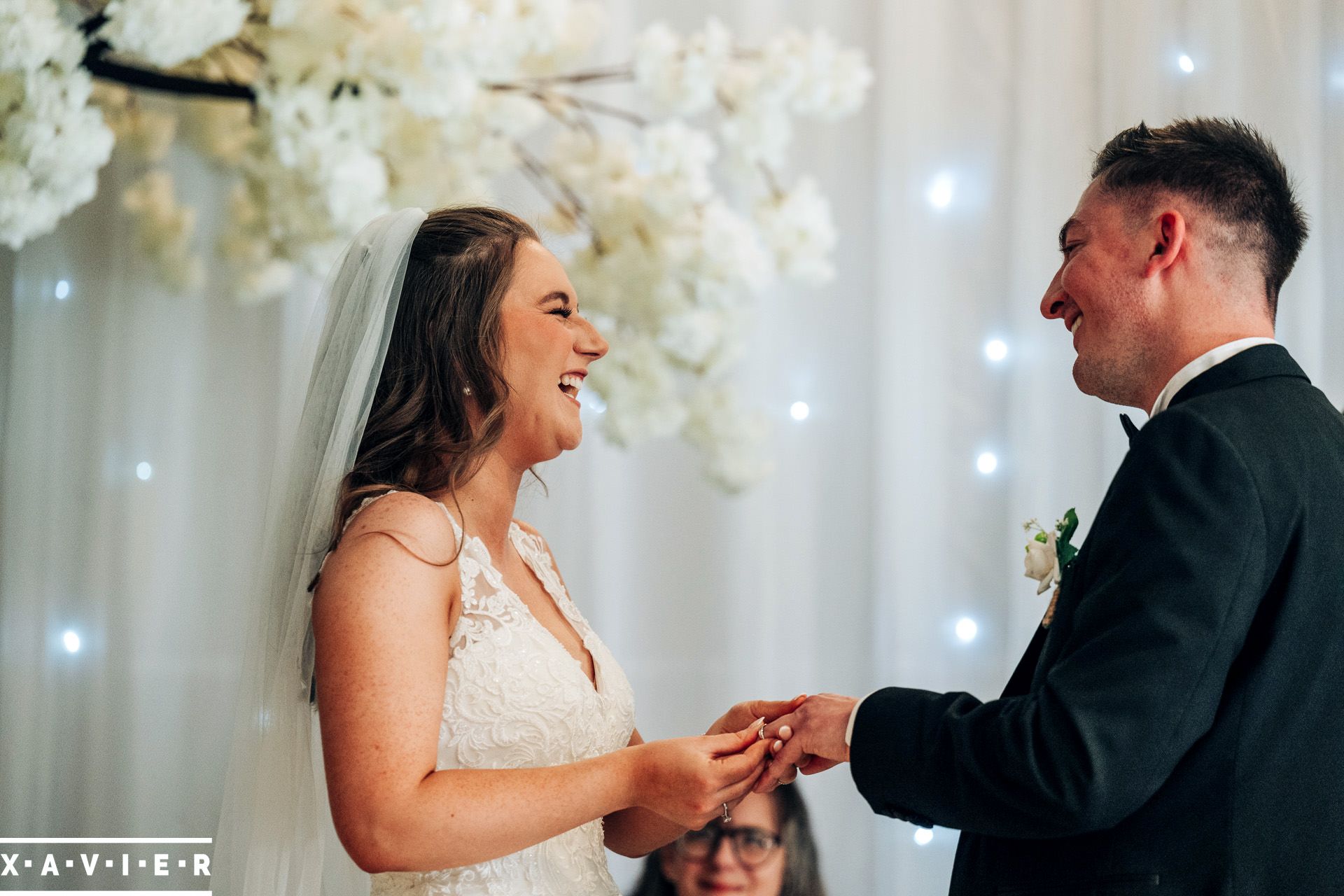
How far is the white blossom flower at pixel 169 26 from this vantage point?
204cm

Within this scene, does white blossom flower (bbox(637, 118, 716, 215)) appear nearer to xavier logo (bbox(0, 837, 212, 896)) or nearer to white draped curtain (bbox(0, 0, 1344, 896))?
white draped curtain (bbox(0, 0, 1344, 896))

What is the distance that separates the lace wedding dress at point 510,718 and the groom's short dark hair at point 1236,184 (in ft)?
3.43

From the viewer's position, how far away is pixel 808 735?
1.62 m

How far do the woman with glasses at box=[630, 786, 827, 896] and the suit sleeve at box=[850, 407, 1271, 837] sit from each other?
60.2 inches

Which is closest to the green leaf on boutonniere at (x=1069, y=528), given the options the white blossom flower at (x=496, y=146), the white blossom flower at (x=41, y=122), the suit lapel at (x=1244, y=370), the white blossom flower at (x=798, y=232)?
the suit lapel at (x=1244, y=370)

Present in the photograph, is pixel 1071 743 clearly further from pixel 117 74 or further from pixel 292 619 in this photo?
pixel 117 74

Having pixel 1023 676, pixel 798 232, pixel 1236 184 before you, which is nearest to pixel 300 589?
pixel 1023 676

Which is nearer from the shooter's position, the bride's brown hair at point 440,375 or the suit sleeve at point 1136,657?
the suit sleeve at point 1136,657

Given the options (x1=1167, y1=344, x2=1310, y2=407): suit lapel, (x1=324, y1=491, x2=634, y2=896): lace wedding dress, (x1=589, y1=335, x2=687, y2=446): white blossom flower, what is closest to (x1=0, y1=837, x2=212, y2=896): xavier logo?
(x1=324, y1=491, x2=634, y2=896): lace wedding dress

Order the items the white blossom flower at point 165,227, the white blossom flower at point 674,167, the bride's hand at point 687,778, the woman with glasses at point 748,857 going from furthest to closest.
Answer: the woman with glasses at point 748,857, the white blossom flower at point 165,227, the white blossom flower at point 674,167, the bride's hand at point 687,778

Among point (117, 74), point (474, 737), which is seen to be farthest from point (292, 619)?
point (117, 74)

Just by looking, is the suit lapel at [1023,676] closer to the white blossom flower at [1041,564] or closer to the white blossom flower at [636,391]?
the white blossom flower at [1041,564]

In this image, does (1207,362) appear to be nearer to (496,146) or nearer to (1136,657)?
(1136,657)

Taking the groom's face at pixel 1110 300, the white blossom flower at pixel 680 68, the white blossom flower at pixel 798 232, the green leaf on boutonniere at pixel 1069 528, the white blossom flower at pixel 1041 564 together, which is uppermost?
the white blossom flower at pixel 680 68
